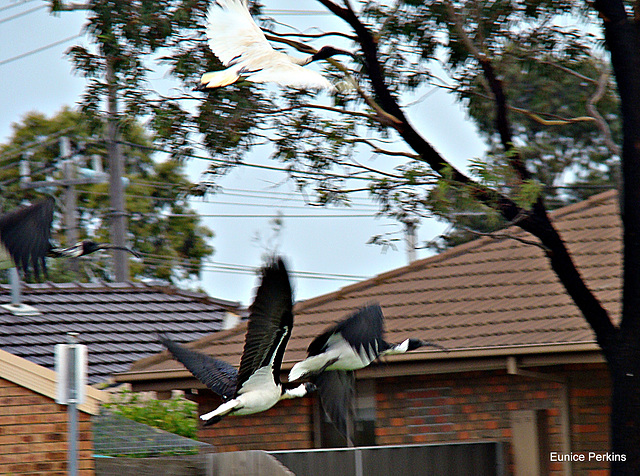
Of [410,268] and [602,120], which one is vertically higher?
[602,120]

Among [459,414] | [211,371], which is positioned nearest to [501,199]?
[211,371]

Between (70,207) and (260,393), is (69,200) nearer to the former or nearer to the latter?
(70,207)

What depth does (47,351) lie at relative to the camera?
12430 mm

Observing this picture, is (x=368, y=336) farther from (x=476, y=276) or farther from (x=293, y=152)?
(x=476, y=276)

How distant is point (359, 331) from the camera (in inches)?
281

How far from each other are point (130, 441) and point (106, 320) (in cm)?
614

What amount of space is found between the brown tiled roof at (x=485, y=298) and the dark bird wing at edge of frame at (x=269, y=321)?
3241 millimetres

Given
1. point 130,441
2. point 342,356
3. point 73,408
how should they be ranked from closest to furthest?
point 73,408 → point 342,356 → point 130,441

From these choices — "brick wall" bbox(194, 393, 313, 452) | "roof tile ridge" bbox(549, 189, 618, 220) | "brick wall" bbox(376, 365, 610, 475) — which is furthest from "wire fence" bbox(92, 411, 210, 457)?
"roof tile ridge" bbox(549, 189, 618, 220)

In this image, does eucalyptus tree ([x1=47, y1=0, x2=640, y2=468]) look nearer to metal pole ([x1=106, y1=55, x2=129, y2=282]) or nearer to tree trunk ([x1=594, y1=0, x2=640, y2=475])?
tree trunk ([x1=594, y1=0, x2=640, y2=475])

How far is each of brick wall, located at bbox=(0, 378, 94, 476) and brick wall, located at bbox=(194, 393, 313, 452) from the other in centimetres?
345

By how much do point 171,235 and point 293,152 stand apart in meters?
21.1

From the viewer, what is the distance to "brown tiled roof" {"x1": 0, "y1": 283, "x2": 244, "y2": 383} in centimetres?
1267

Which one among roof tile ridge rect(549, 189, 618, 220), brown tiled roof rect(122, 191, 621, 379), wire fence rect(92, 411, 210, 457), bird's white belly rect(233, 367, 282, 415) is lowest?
wire fence rect(92, 411, 210, 457)
